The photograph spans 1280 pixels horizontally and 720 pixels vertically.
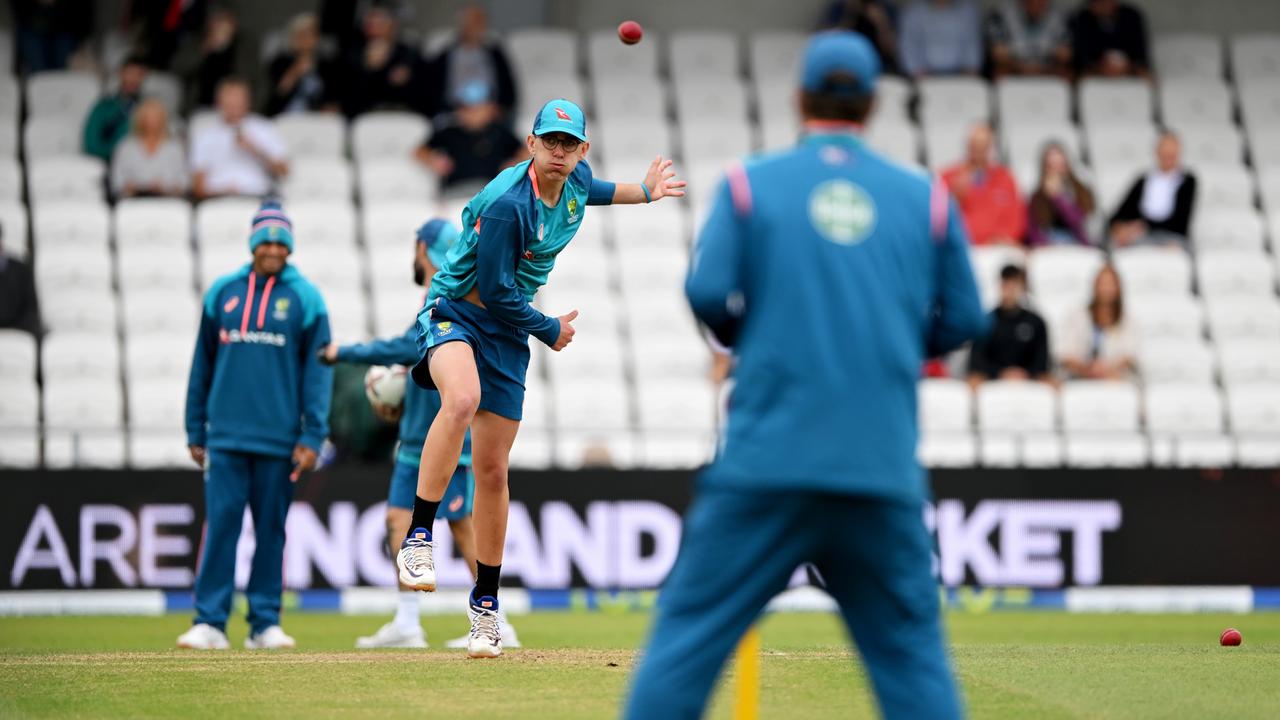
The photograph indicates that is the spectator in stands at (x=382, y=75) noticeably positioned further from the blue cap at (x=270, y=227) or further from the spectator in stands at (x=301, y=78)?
the blue cap at (x=270, y=227)

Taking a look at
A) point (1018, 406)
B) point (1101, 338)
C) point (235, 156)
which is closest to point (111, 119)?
point (235, 156)

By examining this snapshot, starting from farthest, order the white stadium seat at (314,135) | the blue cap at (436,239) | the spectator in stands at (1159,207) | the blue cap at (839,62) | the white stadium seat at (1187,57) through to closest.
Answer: the white stadium seat at (1187,57) → the white stadium seat at (314,135) → the spectator in stands at (1159,207) → the blue cap at (436,239) → the blue cap at (839,62)

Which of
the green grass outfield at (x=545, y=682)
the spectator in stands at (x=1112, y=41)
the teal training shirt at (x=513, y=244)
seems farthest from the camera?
the spectator in stands at (x=1112, y=41)

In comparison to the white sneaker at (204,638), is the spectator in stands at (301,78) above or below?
above

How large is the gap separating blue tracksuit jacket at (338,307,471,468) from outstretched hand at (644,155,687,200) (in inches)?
80.1

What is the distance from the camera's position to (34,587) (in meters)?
14.2

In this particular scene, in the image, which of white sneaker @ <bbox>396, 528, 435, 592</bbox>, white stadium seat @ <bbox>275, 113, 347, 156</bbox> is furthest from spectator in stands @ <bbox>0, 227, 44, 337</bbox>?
white sneaker @ <bbox>396, 528, 435, 592</bbox>

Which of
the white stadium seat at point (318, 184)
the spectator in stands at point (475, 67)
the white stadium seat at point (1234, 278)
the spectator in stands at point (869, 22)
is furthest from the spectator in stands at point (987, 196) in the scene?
the white stadium seat at point (318, 184)

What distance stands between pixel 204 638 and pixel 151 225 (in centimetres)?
721

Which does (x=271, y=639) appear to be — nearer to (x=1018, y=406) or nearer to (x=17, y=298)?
(x=17, y=298)

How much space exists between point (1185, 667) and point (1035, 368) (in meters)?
7.71

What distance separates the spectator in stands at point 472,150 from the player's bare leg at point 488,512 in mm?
9210

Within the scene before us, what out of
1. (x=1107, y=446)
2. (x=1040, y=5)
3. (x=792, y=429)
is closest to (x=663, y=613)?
(x=792, y=429)

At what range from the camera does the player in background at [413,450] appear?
10.4 meters
